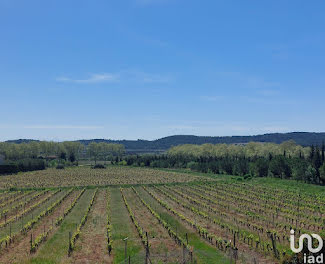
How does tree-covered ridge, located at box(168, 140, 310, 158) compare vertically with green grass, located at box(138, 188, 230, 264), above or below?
above

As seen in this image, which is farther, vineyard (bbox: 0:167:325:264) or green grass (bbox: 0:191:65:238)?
green grass (bbox: 0:191:65:238)

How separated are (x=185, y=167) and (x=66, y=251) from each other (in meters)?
91.9

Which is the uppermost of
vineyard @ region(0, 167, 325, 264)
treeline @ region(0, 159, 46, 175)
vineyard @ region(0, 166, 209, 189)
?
treeline @ region(0, 159, 46, 175)

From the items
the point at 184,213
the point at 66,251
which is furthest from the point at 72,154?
the point at 66,251

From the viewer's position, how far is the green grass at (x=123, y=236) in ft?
61.9

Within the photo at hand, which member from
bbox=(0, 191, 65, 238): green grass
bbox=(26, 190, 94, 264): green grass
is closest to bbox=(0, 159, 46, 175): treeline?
bbox=(0, 191, 65, 238): green grass

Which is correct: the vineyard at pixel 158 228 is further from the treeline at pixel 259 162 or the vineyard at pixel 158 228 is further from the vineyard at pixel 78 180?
the treeline at pixel 259 162

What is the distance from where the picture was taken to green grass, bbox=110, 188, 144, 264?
743 inches

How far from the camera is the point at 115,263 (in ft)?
58.5

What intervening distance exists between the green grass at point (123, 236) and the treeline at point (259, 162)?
4256 centimetres

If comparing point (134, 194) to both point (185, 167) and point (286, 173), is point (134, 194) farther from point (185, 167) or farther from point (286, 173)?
point (185, 167)

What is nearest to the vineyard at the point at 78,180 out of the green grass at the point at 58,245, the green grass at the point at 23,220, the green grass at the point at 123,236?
the green grass at the point at 23,220

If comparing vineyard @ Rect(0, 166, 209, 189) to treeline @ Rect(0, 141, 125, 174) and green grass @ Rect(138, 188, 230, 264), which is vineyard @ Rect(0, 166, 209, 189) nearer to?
treeline @ Rect(0, 141, 125, 174)

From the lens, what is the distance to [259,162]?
7581 centimetres
